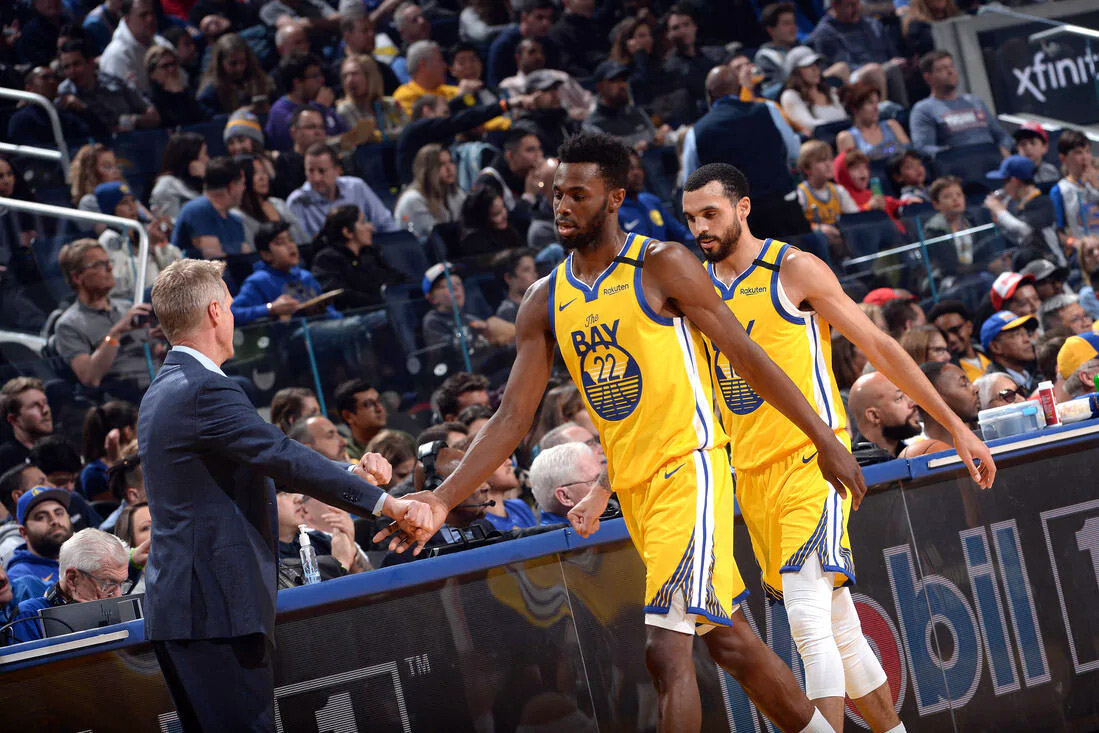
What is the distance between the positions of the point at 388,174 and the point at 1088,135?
23.1ft

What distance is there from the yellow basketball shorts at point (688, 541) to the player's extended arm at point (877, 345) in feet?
2.96

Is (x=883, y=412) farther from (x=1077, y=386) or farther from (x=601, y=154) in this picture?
(x=601, y=154)

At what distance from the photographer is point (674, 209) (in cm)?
1257

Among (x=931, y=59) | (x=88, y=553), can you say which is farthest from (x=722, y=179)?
(x=931, y=59)

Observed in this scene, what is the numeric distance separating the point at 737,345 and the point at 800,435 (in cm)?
68

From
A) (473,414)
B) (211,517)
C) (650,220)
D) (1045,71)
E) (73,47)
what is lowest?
(211,517)

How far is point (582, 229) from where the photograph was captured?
453 cm

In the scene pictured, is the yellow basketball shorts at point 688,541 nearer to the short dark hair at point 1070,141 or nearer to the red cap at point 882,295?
the red cap at point 882,295

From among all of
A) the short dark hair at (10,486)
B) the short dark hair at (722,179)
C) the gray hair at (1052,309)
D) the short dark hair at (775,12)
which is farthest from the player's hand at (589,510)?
the short dark hair at (775,12)

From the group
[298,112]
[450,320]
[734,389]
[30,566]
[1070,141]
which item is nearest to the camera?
[734,389]

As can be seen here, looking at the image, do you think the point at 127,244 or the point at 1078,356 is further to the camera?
the point at 127,244

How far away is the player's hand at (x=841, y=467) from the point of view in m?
4.35

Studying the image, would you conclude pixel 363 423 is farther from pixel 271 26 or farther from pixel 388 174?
pixel 271 26

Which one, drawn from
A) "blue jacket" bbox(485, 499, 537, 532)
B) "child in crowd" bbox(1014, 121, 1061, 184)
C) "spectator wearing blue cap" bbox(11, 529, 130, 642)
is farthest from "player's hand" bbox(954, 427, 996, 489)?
"child in crowd" bbox(1014, 121, 1061, 184)
